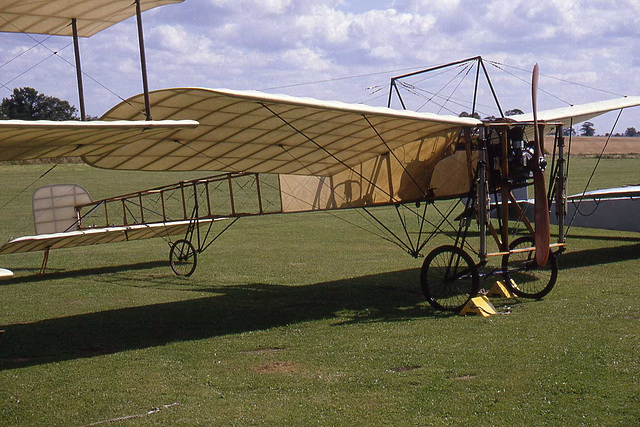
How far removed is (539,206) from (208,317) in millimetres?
4648

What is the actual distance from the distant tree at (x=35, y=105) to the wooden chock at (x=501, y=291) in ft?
222

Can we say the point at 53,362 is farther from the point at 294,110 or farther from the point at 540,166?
the point at 540,166

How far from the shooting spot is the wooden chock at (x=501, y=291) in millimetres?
9398

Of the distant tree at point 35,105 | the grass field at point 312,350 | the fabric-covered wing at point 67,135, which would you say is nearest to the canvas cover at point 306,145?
the fabric-covered wing at point 67,135

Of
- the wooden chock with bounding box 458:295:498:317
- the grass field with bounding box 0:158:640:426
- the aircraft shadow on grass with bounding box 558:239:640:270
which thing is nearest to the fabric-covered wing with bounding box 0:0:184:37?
the grass field with bounding box 0:158:640:426

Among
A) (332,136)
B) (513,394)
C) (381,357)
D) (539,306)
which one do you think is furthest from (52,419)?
(539,306)

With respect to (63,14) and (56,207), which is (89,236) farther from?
(63,14)

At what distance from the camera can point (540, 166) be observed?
8.62 metres

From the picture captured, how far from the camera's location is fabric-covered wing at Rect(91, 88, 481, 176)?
7059mm

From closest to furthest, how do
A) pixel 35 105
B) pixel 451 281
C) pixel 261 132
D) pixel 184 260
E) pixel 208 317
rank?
pixel 261 132, pixel 451 281, pixel 208 317, pixel 184 260, pixel 35 105

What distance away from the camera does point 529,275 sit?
36.1ft

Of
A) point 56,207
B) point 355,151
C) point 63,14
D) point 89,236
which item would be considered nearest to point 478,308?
point 355,151

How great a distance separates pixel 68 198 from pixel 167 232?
7.31ft

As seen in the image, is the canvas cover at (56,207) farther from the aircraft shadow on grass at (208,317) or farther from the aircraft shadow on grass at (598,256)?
the aircraft shadow on grass at (598,256)
